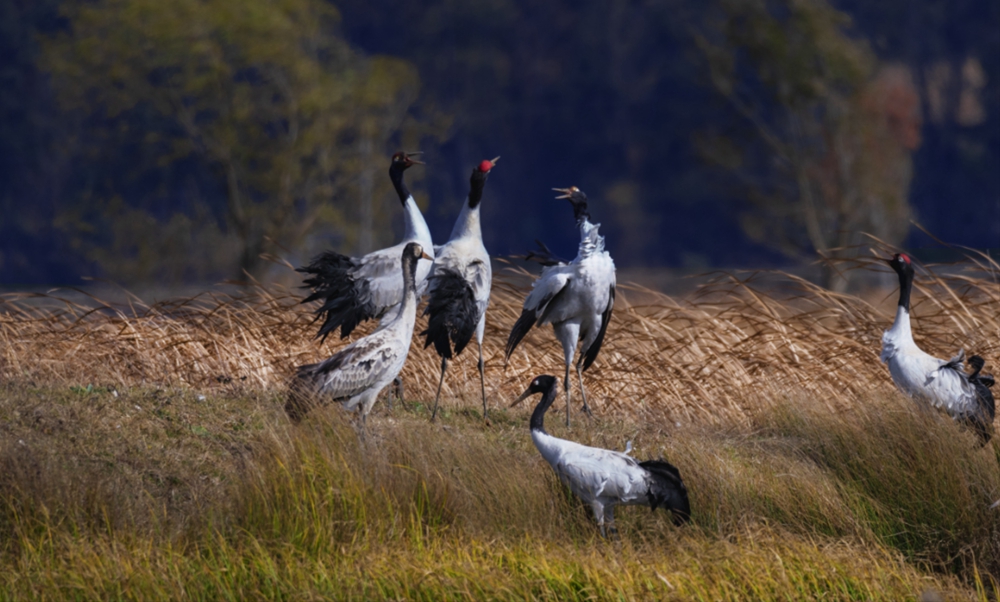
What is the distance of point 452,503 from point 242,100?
1917cm

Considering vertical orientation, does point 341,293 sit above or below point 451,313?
below

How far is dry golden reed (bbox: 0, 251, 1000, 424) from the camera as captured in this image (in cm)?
850

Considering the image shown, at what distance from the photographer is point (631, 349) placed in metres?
9.84

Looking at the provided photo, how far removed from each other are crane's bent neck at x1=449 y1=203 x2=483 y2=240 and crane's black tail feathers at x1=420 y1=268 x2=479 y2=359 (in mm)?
541

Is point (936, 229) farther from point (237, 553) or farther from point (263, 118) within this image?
point (237, 553)

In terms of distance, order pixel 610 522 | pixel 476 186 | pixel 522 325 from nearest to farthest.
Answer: pixel 610 522 < pixel 522 325 < pixel 476 186

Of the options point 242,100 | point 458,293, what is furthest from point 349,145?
point 458,293

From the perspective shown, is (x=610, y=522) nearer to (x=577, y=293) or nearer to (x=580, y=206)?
(x=577, y=293)

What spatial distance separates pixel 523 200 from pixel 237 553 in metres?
35.4

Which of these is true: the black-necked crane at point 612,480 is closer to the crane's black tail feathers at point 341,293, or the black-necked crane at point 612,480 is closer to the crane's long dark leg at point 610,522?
the crane's long dark leg at point 610,522

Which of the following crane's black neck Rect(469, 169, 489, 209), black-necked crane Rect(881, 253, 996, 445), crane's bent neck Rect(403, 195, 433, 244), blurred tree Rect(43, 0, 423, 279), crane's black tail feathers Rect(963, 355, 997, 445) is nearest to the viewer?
crane's black tail feathers Rect(963, 355, 997, 445)

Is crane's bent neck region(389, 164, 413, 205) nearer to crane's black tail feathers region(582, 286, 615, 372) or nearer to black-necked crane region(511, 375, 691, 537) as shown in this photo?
crane's black tail feathers region(582, 286, 615, 372)

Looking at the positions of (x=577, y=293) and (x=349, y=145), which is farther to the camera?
(x=349, y=145)

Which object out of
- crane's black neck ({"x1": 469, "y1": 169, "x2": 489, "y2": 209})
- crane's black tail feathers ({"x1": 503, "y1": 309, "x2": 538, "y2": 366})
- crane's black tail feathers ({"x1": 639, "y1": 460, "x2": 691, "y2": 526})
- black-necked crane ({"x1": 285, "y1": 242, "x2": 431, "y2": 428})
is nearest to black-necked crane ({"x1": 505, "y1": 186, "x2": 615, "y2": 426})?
A: crane's black tail feathers ({"x1": 503, "y1": 309, "x2": 538, "y2": 366})
